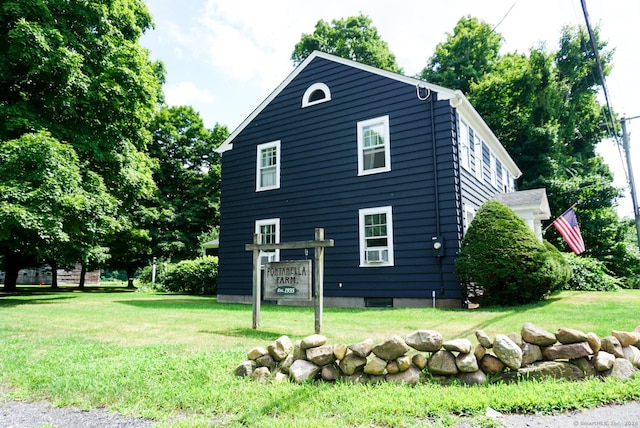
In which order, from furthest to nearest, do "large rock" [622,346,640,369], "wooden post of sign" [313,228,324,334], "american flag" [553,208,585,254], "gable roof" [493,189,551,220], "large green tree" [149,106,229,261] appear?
1. "large green tree" [149,106,229,261]
2. "american flag" [553,208,585,254]
3. "gable roof" [493,189,551,220]
4. "wooden post of sign" [313,228,324,334]
5. "large rock" [622,346,640,369]

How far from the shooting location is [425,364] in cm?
396

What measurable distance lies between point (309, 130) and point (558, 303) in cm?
869

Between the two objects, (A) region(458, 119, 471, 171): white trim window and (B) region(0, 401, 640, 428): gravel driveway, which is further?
(A) region(458, 119, 471, 171): white trim window

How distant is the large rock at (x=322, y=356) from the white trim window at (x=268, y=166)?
10364mm

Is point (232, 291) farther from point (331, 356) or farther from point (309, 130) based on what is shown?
point (331, 356)

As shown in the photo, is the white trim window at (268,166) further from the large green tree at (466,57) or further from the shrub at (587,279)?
the large green tree at (466,57)

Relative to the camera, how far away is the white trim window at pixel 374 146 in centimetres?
→ 1220

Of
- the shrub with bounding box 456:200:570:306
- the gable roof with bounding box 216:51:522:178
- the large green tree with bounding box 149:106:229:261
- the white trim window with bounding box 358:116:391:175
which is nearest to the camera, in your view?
the shrub with bounding box 456:200:570:306

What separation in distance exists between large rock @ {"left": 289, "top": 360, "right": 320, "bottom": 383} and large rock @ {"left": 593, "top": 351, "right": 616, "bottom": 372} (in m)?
2.58

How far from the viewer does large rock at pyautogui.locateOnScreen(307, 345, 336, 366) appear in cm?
401

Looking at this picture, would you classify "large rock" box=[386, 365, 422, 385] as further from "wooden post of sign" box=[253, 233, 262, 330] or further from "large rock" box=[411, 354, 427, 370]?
"wooden post of sign" box=[253, 233, 262, 330]

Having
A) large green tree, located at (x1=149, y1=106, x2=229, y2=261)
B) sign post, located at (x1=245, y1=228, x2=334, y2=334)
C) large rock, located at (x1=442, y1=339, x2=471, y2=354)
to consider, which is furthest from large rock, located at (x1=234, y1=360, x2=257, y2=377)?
large green tree, located at (x1=149, y1=106, x2=229, y2=261)

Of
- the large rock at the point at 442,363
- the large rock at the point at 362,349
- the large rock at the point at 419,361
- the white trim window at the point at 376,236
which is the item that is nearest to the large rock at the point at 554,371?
the large rock at the point at 442,363

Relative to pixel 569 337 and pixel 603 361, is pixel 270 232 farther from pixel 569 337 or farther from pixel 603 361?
pixel 603 361
